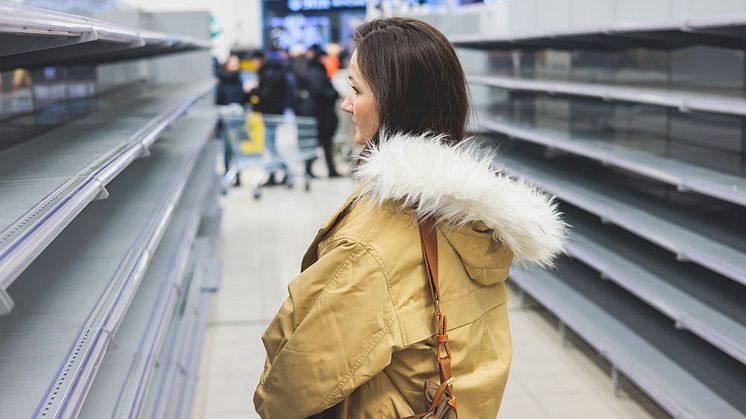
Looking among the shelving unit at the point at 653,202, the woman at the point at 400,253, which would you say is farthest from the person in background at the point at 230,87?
the woman at the point at 400,253

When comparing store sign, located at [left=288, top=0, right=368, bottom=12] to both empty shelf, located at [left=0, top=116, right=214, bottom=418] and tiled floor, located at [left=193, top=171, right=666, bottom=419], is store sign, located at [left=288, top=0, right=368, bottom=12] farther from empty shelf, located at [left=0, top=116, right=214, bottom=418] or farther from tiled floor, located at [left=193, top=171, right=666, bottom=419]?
empty shelf, located at [left=0, top=116, right=214, bottom=418]

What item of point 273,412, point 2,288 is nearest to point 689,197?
point 273,412

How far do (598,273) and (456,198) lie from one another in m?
3.51

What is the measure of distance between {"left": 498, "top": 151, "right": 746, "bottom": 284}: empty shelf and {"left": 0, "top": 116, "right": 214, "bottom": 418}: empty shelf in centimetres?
119

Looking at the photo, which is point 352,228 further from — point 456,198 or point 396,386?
point 396,386

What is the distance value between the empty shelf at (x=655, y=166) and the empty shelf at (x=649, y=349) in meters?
0.68

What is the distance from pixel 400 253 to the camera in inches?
65.1

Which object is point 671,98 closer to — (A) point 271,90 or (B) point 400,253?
(B) point 400,253

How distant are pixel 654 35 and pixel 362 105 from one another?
2.45 meters

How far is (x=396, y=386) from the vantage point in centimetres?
A: 173

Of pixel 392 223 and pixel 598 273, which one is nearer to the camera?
pixel 392 223

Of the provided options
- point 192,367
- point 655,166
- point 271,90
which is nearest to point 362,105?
point 655,166

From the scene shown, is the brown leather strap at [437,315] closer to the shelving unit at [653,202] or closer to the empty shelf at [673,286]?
the shelving unit at [653,202]

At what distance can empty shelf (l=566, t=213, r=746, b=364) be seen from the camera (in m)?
A: 3.04
